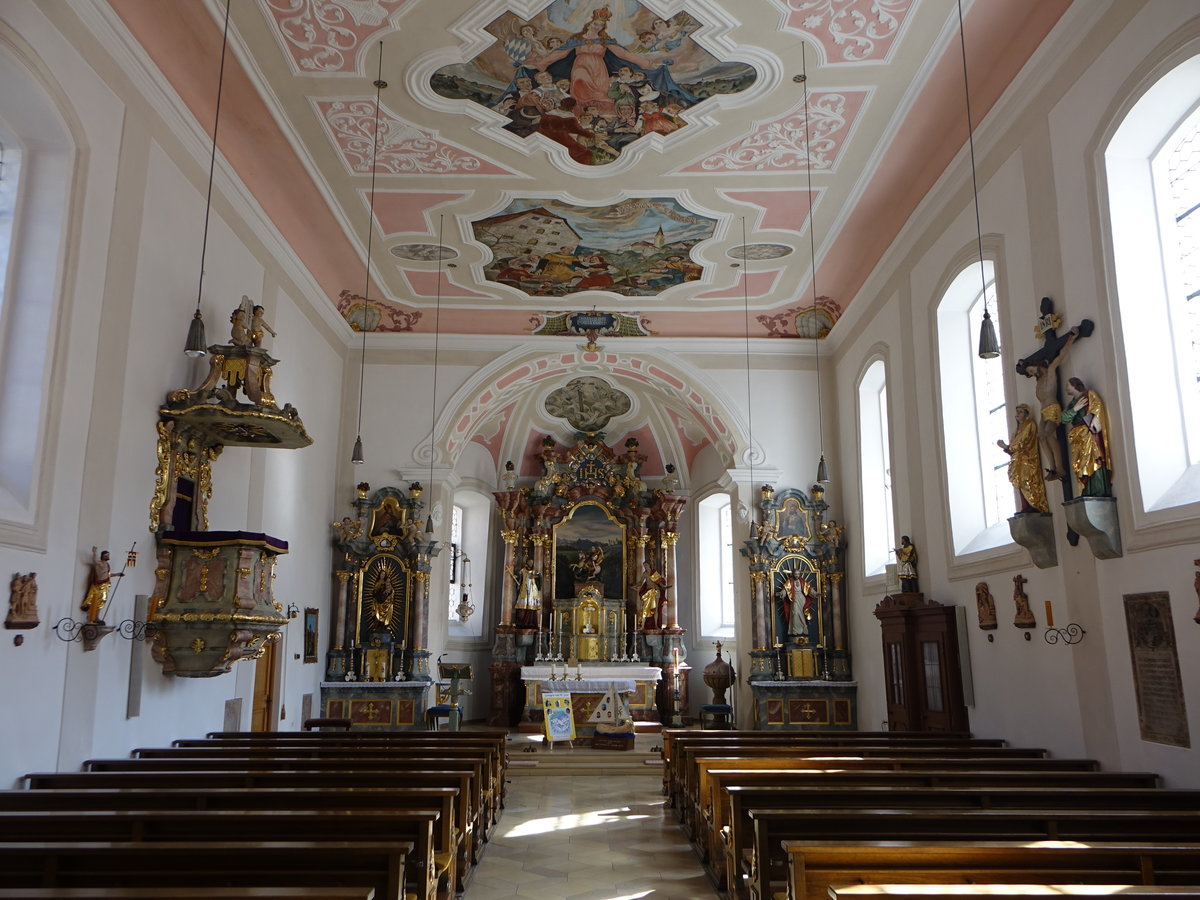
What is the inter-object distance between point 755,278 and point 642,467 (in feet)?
24.3

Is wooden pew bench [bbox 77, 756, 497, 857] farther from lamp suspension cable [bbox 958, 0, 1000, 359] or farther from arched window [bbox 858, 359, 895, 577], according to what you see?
arched window [bbox 858, 359, 895, 577]

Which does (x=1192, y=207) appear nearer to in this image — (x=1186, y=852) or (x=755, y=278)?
(x=1186, y=852)

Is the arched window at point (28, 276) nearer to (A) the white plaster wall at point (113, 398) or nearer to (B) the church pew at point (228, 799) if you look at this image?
(A) the white plaster wall at point (113, 398)

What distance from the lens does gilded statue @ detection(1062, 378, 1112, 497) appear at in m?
6.96

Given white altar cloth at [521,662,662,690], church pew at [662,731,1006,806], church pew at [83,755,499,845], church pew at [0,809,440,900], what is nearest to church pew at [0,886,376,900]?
church pew at [0,809,440,900]

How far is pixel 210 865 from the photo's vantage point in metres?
3.99

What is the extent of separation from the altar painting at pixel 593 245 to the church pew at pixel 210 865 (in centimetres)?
924

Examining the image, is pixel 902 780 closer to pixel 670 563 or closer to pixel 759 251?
pixel 759 251

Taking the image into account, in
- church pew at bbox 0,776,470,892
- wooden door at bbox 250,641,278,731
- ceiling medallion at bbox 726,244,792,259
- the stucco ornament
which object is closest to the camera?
church pew at bbox 0,776,470,892

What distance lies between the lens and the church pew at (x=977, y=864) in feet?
12.1

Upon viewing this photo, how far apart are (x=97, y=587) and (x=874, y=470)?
34.1ft

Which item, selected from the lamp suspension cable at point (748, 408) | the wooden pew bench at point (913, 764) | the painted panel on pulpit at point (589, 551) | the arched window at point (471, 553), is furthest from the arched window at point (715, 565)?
the wooden pew bench at point (913, 764)

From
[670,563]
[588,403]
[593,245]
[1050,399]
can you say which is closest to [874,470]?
[593,245]

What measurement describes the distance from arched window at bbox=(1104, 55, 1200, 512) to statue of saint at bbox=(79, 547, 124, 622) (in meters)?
7.80
